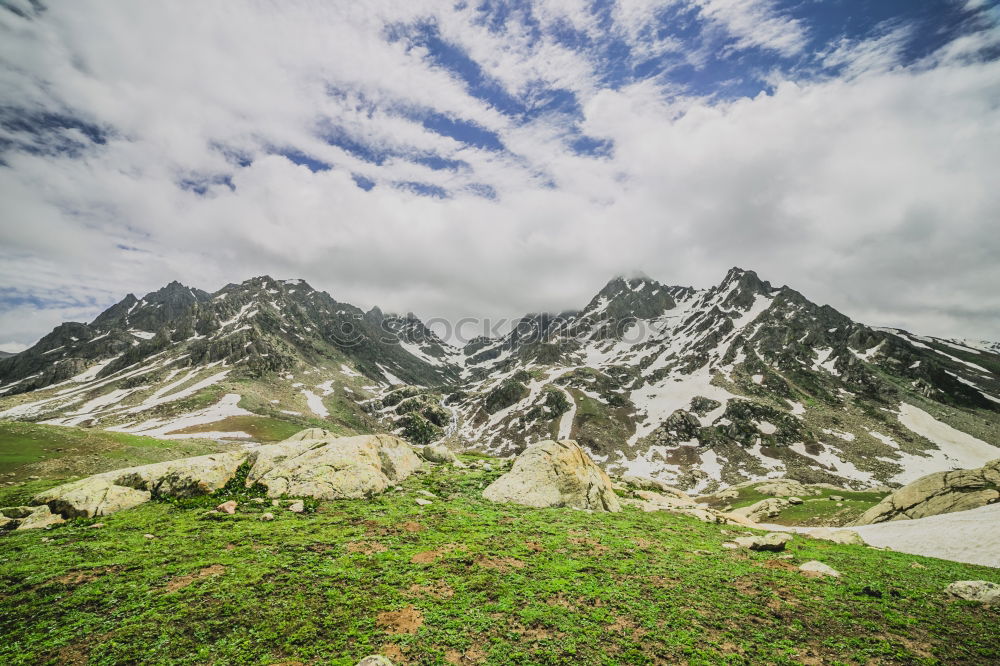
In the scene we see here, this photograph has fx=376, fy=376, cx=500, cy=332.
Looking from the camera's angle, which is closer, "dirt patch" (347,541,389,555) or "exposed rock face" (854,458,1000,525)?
"dirt patch" (347,541,389,555)

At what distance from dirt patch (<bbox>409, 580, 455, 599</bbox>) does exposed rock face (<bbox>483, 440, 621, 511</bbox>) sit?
36.7 feet

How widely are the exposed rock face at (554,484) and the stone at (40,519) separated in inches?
780

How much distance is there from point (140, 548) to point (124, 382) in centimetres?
26163

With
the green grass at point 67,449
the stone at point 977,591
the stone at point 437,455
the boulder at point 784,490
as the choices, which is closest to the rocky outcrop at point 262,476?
the stone at point 437,455

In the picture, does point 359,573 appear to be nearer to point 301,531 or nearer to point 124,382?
point 301,531

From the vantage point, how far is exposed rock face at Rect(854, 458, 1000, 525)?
28.1 meters

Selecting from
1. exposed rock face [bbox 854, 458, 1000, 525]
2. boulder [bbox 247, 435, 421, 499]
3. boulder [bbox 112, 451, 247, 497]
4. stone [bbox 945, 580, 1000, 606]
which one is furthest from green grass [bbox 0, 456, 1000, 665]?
exposed rock face [bbox 854, 458, 1000, 525]

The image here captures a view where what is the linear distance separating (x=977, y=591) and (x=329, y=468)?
28212mm

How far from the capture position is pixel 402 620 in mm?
10531

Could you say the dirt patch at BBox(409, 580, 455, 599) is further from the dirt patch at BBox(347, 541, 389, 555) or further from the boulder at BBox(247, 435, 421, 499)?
the boulder at BBox(247, 435, 421, 499)

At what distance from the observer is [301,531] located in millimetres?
16125

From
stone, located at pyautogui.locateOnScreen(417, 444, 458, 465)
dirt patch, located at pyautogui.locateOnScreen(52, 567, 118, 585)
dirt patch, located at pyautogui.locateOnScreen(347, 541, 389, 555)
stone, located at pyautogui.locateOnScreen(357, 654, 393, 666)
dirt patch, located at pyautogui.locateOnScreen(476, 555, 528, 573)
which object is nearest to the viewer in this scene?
stone, located at pyautogui.locateOnScreen(357, 654, 393, 666)

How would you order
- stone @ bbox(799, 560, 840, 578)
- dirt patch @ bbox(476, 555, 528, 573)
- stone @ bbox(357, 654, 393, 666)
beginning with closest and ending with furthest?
stone @ bbox(357, 654, 393, 666) → dirt patch @ bbox(476, 555, 528, 573) → stone @ bbox(799, 560, 840, 578)

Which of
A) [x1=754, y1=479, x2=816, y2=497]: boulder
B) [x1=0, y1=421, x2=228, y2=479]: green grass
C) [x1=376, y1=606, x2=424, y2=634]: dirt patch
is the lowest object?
[x1=754, y1=479, x2=816, y2=497]: boulder
